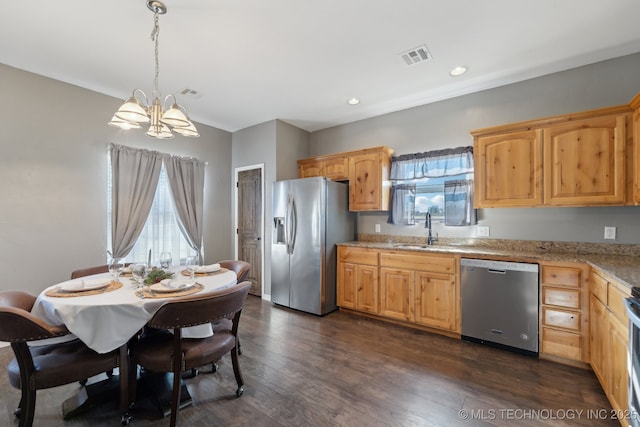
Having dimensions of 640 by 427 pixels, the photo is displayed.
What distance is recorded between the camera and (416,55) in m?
2.65

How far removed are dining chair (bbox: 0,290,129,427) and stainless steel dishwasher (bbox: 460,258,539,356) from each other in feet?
9.77

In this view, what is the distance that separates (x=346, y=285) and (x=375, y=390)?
1.70 m

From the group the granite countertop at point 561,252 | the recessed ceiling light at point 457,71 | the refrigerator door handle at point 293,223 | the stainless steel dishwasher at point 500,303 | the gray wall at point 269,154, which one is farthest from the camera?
the gray wall at point 269,154

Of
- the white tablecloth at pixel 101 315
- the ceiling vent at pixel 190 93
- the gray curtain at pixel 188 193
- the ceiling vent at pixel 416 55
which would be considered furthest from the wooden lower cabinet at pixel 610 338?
the gray curtain at pixel 188 193

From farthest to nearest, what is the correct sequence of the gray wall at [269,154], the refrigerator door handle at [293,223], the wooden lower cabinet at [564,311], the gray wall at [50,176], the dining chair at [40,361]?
the gray wall at [269,154], the refrigerator door handle at [293,223], the gray wall at [50,176], the wooden lower cabinet at [564,311], the dining chair at [40,361]

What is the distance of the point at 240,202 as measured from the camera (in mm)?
4766

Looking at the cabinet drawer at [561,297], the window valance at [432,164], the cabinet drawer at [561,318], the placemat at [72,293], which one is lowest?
the cabinet drawer at [561,318]

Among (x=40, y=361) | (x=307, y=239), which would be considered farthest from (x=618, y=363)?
(x=40, y=361)

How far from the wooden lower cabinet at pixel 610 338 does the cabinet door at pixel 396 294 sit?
1493 millimetres

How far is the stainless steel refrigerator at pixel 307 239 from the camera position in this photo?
3.62 metres

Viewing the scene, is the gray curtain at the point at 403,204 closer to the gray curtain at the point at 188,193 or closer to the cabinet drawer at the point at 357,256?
the cabinet drawer at the point at 357,256

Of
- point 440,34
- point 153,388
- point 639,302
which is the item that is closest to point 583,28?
point 440,34

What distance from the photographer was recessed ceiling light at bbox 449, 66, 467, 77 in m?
2.87

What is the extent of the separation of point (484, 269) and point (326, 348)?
1771mm
